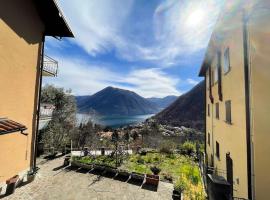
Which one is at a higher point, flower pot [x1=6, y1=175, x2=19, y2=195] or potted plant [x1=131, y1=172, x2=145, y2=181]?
flower pot [x1=6, y1=175, x2=19, y2=195]

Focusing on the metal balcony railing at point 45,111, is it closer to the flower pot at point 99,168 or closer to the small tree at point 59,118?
the small tree at point 59,118

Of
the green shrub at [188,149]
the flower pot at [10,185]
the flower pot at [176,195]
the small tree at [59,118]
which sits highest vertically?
the small tree at [59,118]

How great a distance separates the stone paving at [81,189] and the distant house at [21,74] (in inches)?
38.4

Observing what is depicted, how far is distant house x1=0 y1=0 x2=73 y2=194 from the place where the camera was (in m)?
8.41

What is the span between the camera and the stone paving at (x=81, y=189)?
9.62 metres

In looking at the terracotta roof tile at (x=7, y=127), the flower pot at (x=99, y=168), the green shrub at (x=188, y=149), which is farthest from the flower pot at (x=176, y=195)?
the green shrub at (x=188, y=149)

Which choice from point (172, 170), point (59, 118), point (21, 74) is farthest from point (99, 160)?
point (21, 74)

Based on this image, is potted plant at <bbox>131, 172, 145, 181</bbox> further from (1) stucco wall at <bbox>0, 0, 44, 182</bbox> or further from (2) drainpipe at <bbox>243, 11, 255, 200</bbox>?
(2) drainpipe at <bbox>243, 11, 255, 200</bbox>

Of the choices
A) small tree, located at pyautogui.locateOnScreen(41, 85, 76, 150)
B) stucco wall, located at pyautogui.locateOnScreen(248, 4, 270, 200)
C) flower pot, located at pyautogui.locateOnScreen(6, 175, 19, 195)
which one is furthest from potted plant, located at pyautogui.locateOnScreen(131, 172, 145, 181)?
small tree, located at pyautogui.locateOnScreen(41, 85, 76, 150)

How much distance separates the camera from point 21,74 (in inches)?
383

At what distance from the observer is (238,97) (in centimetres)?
793

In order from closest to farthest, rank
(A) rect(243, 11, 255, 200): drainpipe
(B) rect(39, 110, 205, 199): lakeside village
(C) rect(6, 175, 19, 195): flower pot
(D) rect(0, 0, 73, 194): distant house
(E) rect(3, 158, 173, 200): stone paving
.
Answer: (A) rect(243, 11, 255, 200): drainpipe, (D) rect(0, 0, 73, 194): distant house, (C) rect(6, 175, 19, 195): flower pot, (E) rect(3, 158, 173, 200): stone paving, (B) rect(39, 110, 205, 199): lakeside village

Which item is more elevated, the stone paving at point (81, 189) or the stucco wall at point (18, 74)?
the stucco wall at point (18, 74)

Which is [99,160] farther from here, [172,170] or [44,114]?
[172,170]
